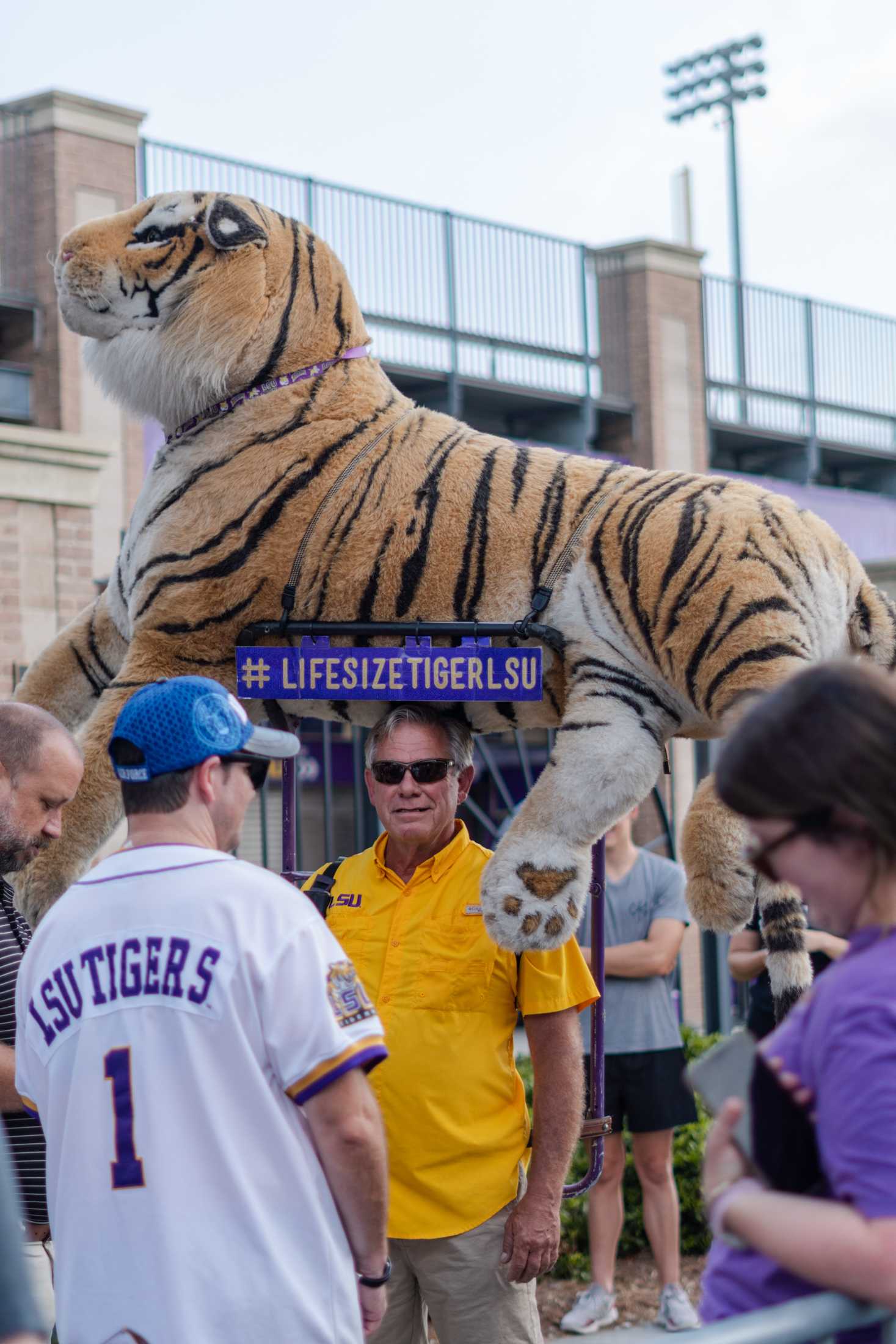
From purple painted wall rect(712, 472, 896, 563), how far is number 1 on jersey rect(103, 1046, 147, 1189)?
14260mm

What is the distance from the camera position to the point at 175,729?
7.49 ft

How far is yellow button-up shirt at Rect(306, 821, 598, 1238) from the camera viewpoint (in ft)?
10.2

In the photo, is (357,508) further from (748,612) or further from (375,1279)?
(375,1279)

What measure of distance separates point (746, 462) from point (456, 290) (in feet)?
17.5

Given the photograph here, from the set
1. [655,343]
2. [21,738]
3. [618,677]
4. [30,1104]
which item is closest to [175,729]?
[30,1104]

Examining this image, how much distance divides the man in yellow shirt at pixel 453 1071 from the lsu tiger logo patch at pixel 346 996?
989mm

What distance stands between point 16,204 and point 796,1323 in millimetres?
11301

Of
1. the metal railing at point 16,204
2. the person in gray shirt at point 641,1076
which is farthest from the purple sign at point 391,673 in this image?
the metal railing at point 16,204

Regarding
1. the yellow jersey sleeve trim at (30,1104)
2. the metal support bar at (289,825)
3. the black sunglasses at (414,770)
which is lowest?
the yellow jersey sleeve trim at (30,1104)

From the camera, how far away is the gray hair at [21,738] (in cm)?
307

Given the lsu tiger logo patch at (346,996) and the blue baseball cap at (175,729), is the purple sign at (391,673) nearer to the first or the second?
the blue baseball cap at (175,729)

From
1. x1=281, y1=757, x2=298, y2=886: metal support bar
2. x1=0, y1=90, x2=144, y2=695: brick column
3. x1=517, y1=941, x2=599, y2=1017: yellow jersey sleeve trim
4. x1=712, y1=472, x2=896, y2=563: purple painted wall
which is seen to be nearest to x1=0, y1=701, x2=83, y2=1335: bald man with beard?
x1=281, y1=757, x2=298, y2=886: metal support bar

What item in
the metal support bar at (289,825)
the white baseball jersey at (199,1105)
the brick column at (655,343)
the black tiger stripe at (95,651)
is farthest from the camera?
the brick column at (655,343)

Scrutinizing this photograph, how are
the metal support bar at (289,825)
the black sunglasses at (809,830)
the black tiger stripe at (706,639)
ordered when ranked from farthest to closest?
the metal support bar at (289,825) < the black tiger stripe at (706,639) < the black sunglasses at (809,830)
